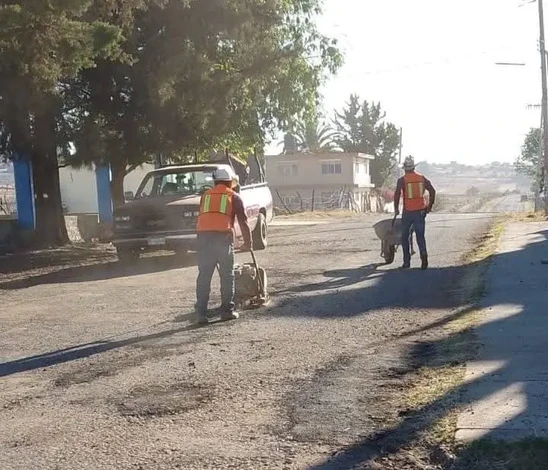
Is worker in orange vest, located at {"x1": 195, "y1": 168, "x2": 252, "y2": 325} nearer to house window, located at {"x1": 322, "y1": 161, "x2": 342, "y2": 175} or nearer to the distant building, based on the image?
the distant building

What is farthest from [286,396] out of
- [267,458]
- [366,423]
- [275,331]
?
[275,331]

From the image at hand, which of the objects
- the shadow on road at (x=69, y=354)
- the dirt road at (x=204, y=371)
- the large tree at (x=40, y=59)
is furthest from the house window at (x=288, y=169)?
the shadow on road at (x=69, y=354)

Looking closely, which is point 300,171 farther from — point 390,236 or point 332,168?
point 390,236

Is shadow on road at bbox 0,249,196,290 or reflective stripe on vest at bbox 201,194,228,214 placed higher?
reflective stripe on vest at bbox 201,194,228,214

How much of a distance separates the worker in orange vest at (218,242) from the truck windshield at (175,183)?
7690mm

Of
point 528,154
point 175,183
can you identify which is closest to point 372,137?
point 528,154

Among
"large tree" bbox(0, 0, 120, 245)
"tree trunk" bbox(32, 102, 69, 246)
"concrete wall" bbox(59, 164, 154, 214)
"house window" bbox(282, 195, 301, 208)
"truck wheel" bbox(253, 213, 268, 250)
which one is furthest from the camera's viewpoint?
"house window" bbox(282, 195, 301, 208)

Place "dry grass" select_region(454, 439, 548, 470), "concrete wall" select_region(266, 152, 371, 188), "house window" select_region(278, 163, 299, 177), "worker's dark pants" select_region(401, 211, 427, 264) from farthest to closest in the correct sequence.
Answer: "house window" select_region(278, 163, 299, 177) < "concrete wall" select_region(266, 152, 371, 188) < "worker's dark pants" select_region(401, 211, 427, 264) < "dry grass" select_region(454, 439, 548, 470)

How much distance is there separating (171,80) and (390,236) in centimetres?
672

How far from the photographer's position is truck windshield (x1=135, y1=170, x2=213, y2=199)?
1756 centimetres

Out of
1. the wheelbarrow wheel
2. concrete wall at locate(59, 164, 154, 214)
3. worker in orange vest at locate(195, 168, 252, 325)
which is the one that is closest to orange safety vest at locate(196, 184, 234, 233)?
worker in orange vest at locate(195, 168, 252, 325)

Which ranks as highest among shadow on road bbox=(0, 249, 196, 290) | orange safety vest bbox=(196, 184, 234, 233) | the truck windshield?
the truck windshield

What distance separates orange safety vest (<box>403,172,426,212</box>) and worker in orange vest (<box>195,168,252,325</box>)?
14.9 feet

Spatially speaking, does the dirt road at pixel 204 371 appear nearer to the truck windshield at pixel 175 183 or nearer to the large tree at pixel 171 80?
the truck windshield at pixel 175 183
